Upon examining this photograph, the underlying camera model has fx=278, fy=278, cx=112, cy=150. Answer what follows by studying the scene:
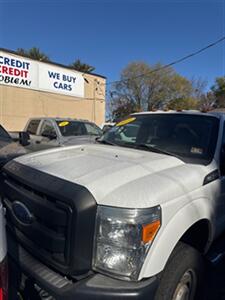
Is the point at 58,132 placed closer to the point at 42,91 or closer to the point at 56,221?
the point at 56,221

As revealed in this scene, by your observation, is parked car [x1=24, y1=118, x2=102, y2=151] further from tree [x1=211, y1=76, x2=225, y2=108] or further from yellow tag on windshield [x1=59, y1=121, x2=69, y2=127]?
tree [x1=211, y1=76, x2=225, y2=108]

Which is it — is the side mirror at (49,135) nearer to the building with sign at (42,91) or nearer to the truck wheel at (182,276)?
the truck wheel at (182,276)

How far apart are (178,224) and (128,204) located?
0.47 meters

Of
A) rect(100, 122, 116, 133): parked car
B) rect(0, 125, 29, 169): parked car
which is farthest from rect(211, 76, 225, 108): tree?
rect(0, 125, 29, 169): parked car

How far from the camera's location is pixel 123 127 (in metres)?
3.98

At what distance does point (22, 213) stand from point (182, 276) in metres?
1.39

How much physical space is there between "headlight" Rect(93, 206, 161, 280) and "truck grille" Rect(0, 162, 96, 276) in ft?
0.22

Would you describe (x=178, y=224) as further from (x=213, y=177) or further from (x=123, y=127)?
(x=123, y=127)

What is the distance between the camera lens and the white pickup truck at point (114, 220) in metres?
1.83

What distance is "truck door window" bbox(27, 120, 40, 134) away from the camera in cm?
954

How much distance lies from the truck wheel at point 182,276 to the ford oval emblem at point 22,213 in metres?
1.10

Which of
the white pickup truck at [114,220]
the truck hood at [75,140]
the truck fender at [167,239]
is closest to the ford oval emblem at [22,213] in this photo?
the white pickup truck at [114,220]

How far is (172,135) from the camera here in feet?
10.7

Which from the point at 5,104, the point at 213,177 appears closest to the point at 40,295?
the point at 213,177
